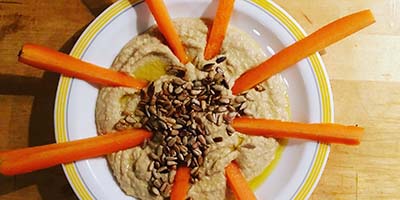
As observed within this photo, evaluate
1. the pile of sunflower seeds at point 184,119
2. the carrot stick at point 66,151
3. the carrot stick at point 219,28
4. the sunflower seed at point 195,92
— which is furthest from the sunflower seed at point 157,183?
the carrot stick at point 219,28

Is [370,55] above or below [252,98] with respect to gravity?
above

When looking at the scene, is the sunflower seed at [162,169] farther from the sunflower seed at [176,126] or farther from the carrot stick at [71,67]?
the carrot stick at [71,67]

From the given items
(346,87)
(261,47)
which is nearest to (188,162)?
(261,47)

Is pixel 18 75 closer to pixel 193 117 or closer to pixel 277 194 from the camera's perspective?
pixel 193 117

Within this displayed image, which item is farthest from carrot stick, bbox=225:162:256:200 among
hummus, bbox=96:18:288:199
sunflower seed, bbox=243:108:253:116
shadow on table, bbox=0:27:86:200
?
shadow on table, bbox=0:27:86:200

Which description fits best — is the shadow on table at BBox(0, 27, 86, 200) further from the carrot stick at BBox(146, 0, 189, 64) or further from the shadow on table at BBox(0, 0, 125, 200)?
the carrot stick at BBox(146, 0, 189, 64)

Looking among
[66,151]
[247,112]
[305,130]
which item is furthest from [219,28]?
[66,151]

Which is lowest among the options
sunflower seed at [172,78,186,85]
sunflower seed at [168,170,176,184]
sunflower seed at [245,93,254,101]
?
sunflower seed at [168,170,176,184]

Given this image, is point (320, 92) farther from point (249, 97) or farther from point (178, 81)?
point (178, 81)
